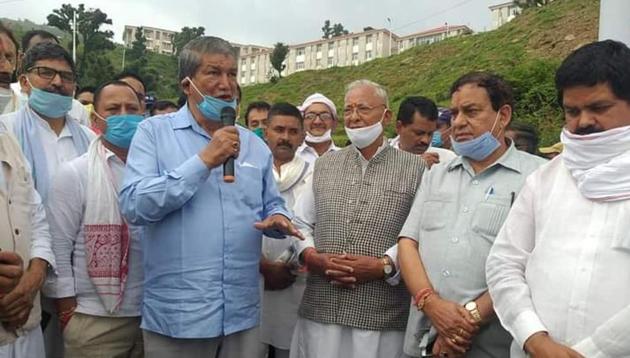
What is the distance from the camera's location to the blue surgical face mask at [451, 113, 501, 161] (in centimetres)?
325

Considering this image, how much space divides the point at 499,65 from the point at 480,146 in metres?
25.6

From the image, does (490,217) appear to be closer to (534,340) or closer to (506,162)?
(506,162)

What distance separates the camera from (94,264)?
3449 millimetres

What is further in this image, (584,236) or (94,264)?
(94,264)

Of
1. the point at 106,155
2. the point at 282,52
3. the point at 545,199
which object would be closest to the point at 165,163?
the point at 106,155

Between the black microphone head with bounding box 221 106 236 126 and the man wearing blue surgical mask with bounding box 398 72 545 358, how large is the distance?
1.09 meters

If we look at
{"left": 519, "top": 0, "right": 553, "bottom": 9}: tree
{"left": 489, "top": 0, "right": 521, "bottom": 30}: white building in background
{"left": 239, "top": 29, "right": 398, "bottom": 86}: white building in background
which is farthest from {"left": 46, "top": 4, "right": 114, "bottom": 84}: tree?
{"left": 489, "top": 0, "right": 521, "bottom": 30}: white building in background

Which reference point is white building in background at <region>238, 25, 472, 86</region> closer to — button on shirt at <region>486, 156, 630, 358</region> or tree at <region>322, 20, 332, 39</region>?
tree at <region>322, 20, 332, 39</region>

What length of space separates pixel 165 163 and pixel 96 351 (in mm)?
1103

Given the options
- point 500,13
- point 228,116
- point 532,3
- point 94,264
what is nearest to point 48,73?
point 94,264

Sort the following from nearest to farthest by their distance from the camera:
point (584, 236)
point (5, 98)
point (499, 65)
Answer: point (584, 236), point (5, 98), point (499, 65)

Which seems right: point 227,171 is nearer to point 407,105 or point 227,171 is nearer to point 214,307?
point 214,307

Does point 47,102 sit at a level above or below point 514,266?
above

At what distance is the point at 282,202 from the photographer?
3.67m
